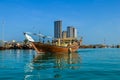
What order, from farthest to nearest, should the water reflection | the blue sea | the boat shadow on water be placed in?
1. the boat shadow on water
2. the water reflection
3. the blue sea

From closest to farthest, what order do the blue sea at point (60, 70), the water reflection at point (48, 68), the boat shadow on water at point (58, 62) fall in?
the blue sea at point (60, 70) → the water reflection at point (48, 68) → the boat shadow on water at point (58, 62)

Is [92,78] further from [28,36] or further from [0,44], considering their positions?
[0,44]

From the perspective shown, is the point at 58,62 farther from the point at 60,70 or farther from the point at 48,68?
the point at 60,70

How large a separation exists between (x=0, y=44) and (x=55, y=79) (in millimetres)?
132639

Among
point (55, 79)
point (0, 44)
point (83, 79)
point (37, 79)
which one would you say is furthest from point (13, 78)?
point (0, 44)

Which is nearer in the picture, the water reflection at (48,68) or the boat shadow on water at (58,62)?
the water reflection at (48,68)

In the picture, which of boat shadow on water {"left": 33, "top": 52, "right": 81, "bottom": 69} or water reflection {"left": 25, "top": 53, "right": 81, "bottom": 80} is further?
boat shadow on water {"left": 33, "top": 52, "right": 81, "bottom": 69}

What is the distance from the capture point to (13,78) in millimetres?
20984

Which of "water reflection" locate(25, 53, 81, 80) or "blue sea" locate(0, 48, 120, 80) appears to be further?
"water reflection" locate(25, 53, 81, 80)

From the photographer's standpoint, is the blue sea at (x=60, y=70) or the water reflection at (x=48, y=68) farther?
the water reflection at (x=48, y=68)

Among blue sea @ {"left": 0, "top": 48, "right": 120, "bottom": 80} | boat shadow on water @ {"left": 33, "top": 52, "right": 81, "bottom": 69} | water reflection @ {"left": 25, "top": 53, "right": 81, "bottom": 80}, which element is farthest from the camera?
boat shadow on water @ {"left": 33, "top": 52, "right": 81, "bottom": 69}

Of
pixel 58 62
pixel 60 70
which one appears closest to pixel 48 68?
pixel 60 70

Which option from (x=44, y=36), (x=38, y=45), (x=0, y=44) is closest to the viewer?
(x=38, y=45)

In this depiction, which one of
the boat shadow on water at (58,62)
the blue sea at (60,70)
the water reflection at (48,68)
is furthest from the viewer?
the boat shadow on water at (58,62)
